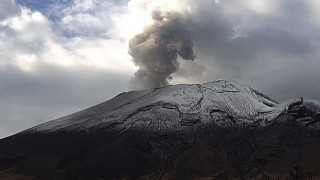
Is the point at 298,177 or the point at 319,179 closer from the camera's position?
the point at 298,177

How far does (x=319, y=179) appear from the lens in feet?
655

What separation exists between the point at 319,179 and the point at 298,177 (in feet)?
554

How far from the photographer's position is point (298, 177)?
4094 centimetres
